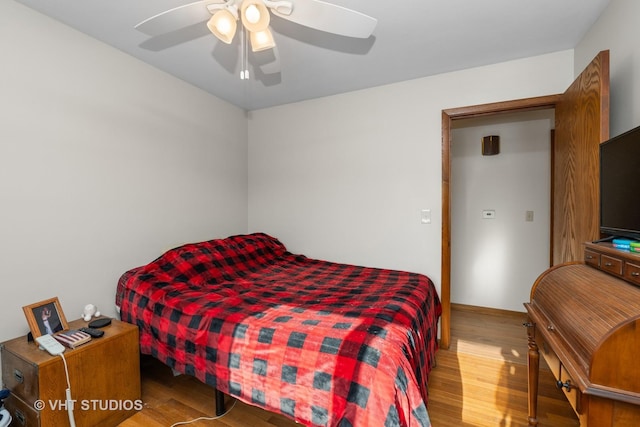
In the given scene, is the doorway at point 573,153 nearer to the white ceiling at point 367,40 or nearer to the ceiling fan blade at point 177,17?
the white ceiling at point 367,40

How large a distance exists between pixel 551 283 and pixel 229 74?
2.79 m

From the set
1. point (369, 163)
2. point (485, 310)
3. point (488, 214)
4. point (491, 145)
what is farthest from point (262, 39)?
point (485, 310)

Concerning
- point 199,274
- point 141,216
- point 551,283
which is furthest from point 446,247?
point 141,216

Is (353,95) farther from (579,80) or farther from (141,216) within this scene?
(141,216)

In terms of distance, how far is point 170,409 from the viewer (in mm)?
1812

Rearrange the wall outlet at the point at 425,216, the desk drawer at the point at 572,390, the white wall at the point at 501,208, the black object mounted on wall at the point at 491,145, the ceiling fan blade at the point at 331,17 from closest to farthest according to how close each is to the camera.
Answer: the desk drawer at the point at 572,390, the ceiling fan blade at the point at 331,17, the wall outlet at the point at 425,216, the white wall at the point at 501,208, the black object mounted on wall at the point at 491,145

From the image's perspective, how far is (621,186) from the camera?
1.35m

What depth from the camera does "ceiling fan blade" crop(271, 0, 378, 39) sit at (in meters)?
1.29

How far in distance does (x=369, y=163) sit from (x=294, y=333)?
1.96m

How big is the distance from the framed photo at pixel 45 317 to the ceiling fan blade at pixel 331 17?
2.04 metres

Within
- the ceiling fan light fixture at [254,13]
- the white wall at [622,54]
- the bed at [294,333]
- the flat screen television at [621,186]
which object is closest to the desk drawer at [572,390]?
the bed at [294,333]

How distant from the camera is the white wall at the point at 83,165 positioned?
1.69 metres

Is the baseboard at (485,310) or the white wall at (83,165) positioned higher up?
the white wall at (83,165)

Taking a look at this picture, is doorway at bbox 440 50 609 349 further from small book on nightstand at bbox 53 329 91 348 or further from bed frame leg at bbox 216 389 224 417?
small book on nightstand at bbox 53 329 91 348
